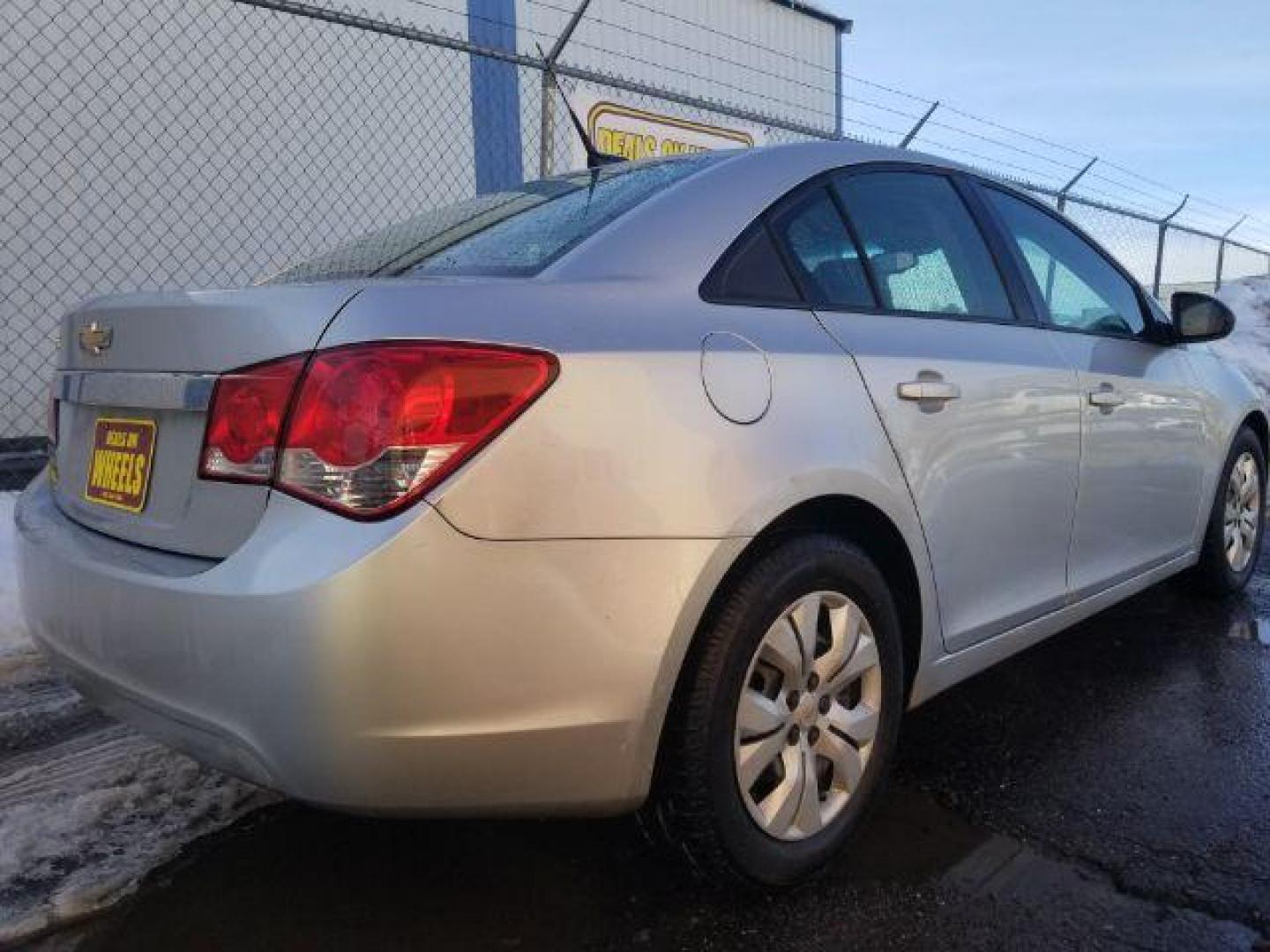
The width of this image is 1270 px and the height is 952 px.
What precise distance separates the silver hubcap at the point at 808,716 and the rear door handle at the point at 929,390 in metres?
0.50

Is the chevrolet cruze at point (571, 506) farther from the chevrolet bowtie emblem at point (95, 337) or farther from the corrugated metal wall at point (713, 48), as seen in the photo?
the corrugated metal wall at point (713, 48)

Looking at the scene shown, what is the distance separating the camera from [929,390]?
7.75 ft

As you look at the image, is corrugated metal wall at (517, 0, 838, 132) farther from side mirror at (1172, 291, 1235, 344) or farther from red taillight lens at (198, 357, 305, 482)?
red taillight lens at (198, 357, 305, 482)

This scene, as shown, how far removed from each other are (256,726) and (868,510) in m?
1.29

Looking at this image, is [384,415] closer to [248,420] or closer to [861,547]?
[248,420]

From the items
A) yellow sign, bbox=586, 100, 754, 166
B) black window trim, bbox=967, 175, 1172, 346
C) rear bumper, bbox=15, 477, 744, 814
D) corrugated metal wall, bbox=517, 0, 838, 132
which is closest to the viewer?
rear bumper, bbox=15, 477, 744, 814

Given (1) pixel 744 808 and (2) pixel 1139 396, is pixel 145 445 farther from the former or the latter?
(2) pixel 1139 396

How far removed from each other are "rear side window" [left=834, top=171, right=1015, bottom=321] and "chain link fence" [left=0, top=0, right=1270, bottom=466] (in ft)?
10.1

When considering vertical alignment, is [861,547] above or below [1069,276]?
below

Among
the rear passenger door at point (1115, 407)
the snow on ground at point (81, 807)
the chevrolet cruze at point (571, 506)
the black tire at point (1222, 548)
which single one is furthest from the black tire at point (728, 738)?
the black tire at point (1222, 548)

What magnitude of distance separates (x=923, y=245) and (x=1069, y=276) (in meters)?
0.88

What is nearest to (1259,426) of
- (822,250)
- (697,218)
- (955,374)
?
(955,374)

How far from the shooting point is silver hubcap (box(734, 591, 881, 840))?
78.3 inches

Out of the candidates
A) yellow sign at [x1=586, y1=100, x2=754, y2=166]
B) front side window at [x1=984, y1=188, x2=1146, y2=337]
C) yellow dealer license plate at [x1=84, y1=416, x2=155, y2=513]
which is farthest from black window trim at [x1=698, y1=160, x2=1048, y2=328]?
yellow sign at [x1=586, y1=100, x2=754, y2=166]
